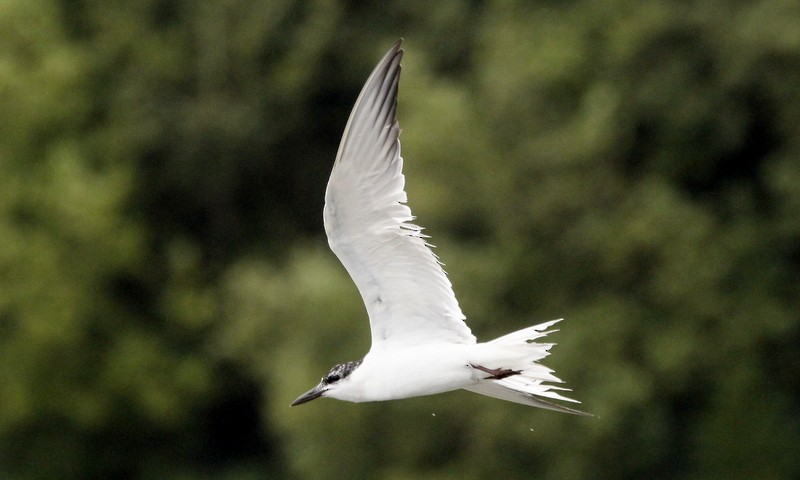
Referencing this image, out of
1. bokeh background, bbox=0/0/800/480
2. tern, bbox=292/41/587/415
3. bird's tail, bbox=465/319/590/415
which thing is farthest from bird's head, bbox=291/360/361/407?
bokeh background, bbox=0/0/800/480

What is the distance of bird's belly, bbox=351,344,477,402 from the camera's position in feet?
21.7

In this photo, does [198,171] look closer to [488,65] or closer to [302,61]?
[302,61]

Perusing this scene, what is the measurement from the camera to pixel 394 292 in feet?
22.0

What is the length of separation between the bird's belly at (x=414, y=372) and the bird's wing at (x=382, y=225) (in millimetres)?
107

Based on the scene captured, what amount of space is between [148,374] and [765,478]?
29.7ft

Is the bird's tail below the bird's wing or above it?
below

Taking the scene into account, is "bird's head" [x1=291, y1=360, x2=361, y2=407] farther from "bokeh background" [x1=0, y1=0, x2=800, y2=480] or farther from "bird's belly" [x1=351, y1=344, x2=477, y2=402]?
"bokeh background" [x1=0, y1=0, x2=800, y2=480]

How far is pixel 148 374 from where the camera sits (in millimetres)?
21391

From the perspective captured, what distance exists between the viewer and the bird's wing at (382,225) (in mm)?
6473

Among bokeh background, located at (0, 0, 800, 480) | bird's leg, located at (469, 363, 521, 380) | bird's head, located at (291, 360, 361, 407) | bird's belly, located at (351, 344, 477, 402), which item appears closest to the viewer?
bird's leg, located at (469, 363, 521, 380)

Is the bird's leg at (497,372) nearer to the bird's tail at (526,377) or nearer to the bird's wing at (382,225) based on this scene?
the bird's tail at (526,377)

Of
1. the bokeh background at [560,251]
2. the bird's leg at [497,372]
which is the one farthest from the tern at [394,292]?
the bokeh background at [560,251]

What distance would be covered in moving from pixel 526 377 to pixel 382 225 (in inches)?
37.5

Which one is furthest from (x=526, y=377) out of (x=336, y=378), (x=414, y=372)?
(x=336, y=378)
